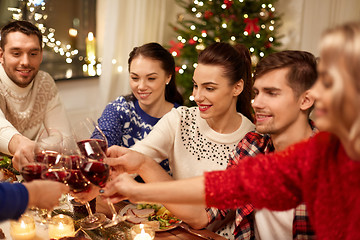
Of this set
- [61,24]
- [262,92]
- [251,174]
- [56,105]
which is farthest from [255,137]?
[61,24]

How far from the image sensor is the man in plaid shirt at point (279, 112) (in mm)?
1604

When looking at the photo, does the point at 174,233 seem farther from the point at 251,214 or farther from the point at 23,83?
the point at 23,83

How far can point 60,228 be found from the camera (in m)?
1.35

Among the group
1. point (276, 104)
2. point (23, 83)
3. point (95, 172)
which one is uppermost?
point (276, 104)

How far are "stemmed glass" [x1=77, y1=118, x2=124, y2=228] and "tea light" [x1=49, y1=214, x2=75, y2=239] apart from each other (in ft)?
0.41

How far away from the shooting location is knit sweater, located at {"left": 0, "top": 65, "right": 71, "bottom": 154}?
2619mm

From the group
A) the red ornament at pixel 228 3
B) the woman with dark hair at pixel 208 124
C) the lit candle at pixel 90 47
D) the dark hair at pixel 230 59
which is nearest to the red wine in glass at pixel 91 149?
the woman with dark hair at pixel 208 124

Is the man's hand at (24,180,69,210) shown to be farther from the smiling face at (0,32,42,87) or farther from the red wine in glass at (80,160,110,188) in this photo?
the smiling face at (0,32,42,87)

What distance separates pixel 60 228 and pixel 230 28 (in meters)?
3.24

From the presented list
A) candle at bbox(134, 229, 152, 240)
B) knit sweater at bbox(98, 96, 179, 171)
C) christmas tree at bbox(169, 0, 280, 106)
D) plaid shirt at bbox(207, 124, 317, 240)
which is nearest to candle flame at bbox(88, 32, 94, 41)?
christmas tree at bbox(169, 0, 280, 106)

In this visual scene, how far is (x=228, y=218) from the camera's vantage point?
1.76m

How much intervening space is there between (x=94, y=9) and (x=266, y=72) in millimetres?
3547

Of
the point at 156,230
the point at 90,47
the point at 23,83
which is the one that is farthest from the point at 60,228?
the point at 90,47

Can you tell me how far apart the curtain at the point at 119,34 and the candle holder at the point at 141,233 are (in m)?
3.47
